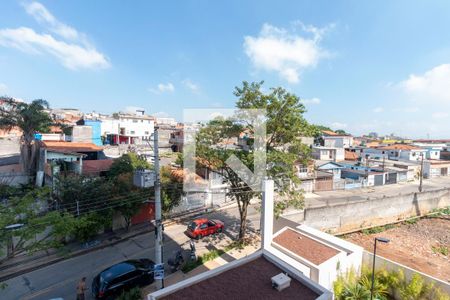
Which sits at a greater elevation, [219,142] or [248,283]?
[219,142]

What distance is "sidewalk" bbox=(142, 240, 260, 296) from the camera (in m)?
9.59

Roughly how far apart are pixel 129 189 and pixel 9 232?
638 centimetres

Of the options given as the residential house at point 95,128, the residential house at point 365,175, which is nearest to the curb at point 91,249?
the residential house at point 365,175

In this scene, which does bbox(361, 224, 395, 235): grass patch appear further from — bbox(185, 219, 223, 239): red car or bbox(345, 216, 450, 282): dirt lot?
bbox(185, 219, 223, 239): red car

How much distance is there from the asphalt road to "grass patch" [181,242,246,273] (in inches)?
29.3

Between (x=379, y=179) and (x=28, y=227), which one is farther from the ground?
(x=28, y=227)

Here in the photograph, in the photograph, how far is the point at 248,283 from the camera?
614 centimetres

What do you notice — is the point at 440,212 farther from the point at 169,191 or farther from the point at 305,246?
the point at 169,191

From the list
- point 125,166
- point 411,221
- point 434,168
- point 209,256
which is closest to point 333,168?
point 411,221

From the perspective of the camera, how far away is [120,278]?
8.85m

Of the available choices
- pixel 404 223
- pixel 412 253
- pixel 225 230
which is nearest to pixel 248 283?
pixel 225 230

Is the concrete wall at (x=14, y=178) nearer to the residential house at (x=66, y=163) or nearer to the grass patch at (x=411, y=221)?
the residential house at (x=66, y=163)

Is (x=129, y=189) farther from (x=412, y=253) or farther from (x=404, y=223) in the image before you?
(x=404, y=223)

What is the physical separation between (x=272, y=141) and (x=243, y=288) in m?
7.84
